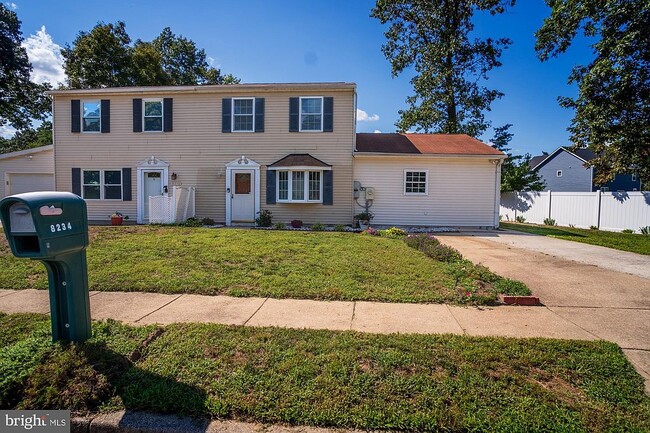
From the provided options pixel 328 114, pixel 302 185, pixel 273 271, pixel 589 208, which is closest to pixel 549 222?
pixel 589 208

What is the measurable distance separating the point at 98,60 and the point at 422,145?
2351 cm

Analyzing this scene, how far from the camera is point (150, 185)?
14.1 metres

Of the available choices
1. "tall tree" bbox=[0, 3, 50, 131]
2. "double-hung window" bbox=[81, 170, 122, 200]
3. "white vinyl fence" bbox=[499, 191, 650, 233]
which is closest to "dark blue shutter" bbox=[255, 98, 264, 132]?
"double-hung window" bbox=[81, 170, 122, 200]

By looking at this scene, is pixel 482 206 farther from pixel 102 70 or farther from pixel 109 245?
pixel 102 70

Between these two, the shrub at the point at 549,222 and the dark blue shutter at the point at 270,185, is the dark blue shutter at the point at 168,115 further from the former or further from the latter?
the shrub at the point at 549,222

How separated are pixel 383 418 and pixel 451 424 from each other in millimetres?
428

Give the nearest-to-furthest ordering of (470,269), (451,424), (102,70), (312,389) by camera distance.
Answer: (451,424) < (312,389) < (470,269) < (102,70)

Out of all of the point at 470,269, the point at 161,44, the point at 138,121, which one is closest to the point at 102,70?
the point at 161,44

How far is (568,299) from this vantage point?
475cm

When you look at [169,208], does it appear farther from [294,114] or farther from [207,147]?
[294,114]

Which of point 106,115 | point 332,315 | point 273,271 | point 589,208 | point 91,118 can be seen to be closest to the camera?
point 332,315

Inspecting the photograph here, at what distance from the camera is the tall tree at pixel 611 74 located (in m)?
11.8

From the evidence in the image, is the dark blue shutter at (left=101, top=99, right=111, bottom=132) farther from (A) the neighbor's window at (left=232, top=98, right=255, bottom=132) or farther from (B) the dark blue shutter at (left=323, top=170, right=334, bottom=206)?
(B) the dark blue shutter at (left=323, top=170, right=334, bottom=206)

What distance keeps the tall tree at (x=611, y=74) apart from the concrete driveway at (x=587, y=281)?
669 centimetres
